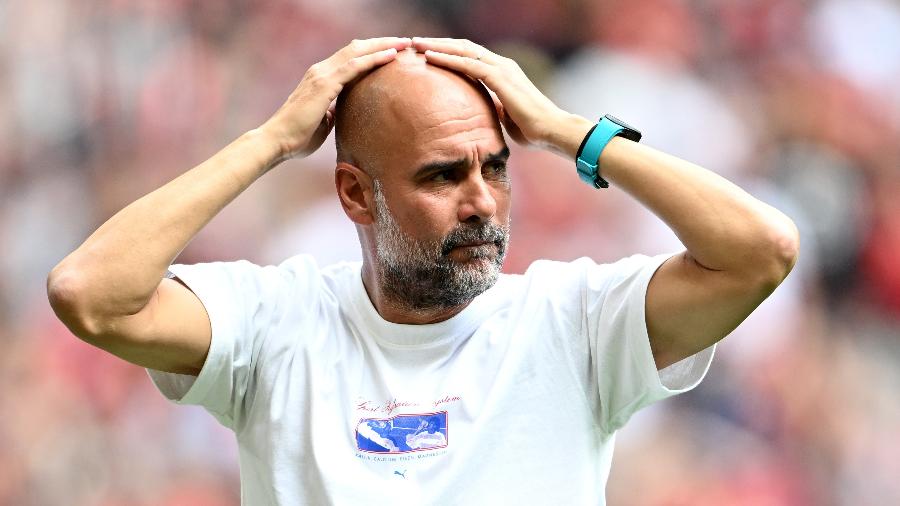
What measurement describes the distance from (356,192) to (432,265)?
262 millimetres

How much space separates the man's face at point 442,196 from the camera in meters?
2.09

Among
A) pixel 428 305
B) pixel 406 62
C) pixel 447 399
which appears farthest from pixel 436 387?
pixel 406 62

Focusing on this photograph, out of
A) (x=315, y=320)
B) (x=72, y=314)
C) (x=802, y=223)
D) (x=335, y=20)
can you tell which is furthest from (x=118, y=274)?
Answer: (x=802, y=223)

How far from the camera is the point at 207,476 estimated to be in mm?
3354

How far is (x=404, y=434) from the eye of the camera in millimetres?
2070

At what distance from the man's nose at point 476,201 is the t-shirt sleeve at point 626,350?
9.2 inches

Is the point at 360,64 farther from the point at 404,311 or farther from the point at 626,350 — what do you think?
the point at 626,350

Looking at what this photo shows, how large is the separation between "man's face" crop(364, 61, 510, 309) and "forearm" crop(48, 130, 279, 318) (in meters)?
0.26

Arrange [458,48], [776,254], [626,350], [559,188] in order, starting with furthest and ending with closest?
[559,188]
[458,48]
[626,350]
[776,254]

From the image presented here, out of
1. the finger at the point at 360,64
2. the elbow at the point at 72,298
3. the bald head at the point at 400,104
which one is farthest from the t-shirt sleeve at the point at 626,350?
the elbow at the point at 72,298

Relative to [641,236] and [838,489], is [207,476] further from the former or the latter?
[838,489]

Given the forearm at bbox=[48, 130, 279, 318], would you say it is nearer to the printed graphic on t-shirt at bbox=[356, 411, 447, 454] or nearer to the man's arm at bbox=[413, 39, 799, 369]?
the printed graphic on t-shirt at bbox=[356, 411, 447, 454]

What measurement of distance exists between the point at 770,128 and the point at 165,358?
2128 millimetres

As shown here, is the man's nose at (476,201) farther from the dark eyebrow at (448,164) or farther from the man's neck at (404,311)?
the man's neck at (404,311)
